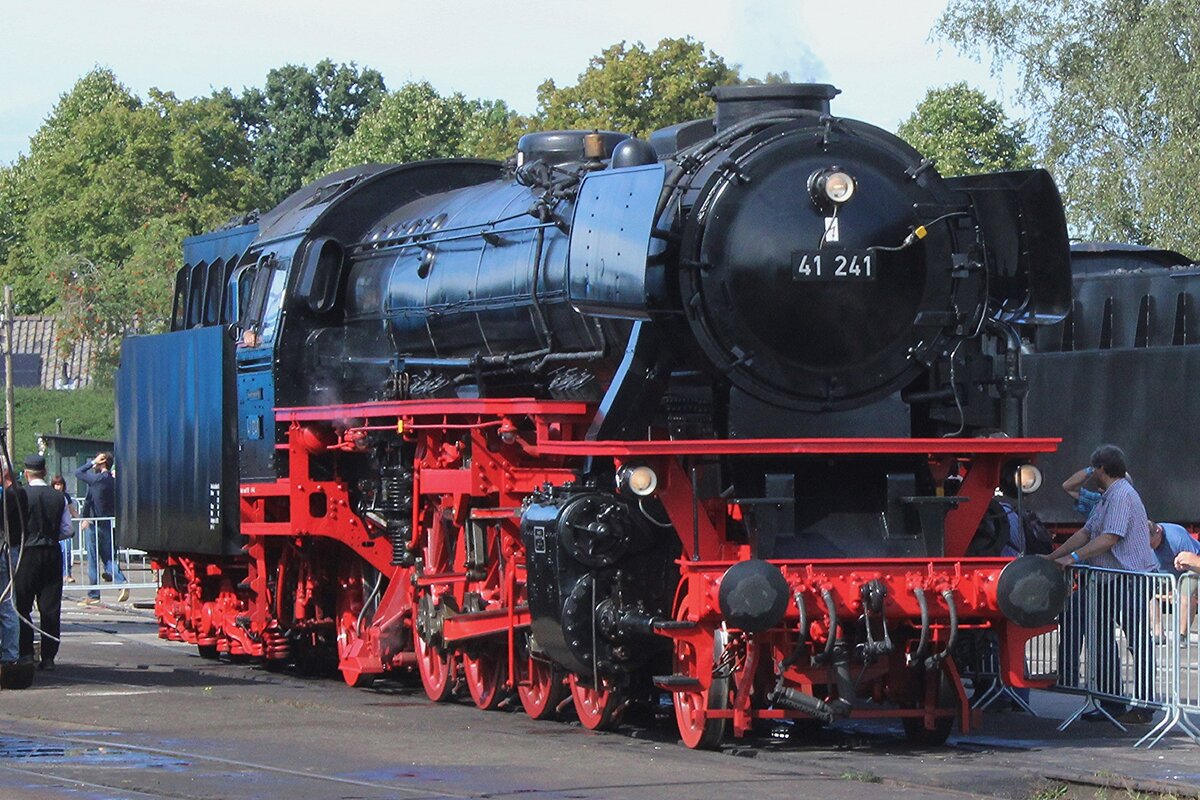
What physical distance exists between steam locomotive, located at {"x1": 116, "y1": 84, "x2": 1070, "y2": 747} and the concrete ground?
1.20 ft

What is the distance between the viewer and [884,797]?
8609 mm

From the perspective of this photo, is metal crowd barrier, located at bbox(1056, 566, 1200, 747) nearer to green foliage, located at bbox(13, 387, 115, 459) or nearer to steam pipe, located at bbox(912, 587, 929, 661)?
steam pipe, located at bbox(912, 587, 929, 661)

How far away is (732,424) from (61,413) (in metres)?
46.5

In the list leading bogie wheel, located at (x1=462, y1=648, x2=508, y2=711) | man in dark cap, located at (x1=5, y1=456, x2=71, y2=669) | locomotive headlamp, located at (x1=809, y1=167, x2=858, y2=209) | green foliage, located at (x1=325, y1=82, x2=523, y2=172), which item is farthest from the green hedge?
locomotive headlamp, located at (x1=809, y1=167, x2=858, y2=209)

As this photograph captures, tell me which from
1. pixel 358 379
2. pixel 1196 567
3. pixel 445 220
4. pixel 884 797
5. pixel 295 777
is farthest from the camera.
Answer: pixel 358 379

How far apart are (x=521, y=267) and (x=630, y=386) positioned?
1771mm

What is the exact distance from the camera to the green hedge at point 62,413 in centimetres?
5334

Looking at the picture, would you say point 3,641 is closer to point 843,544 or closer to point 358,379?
point 358,379

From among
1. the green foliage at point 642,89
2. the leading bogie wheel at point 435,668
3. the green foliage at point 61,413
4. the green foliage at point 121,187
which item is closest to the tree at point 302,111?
the green foliage at point 121,187

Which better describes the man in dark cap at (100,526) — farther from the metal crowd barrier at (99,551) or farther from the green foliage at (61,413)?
the green foliage at (61,413)

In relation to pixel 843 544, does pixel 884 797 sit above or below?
below

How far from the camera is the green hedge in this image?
5334cm

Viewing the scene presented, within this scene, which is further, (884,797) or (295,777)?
(295,777)

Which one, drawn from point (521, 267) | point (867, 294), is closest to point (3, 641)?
point (521, 267)
